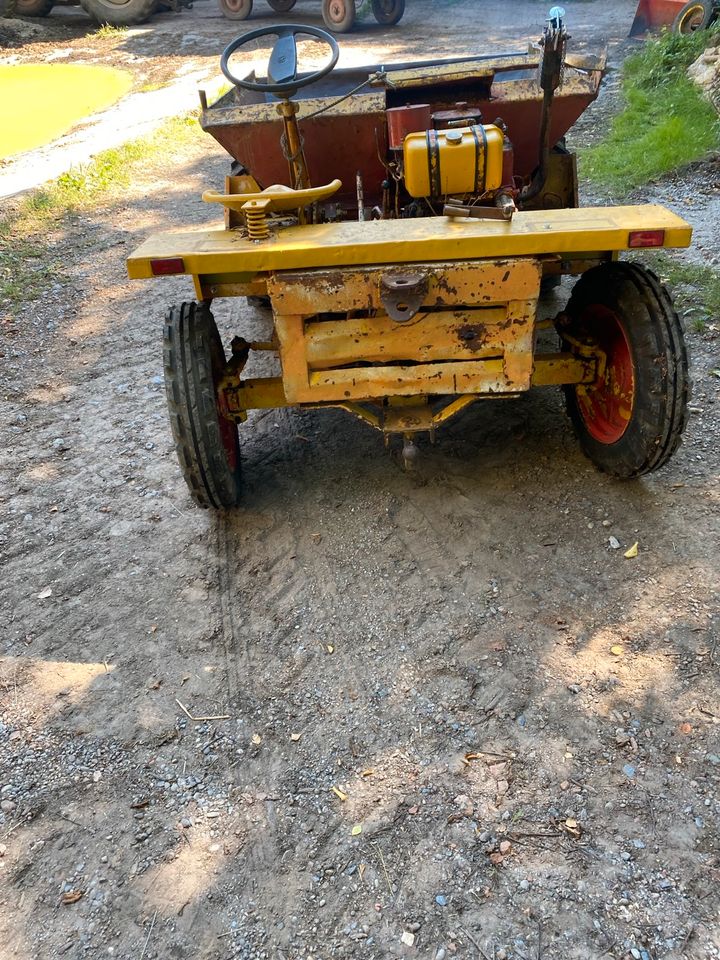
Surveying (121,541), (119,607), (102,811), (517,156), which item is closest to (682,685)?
(102,811)

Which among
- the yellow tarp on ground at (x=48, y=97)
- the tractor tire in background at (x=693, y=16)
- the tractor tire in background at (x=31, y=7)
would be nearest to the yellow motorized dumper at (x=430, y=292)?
the tractor tire in background at (x=693, y=16)

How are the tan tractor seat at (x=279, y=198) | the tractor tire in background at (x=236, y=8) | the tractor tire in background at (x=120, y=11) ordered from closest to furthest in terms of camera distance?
the tan tractor seat at (x=279, y=198) → the tractor tire in background at (x=236, y=8) → the tractor tire in background at (x=120, y=11)

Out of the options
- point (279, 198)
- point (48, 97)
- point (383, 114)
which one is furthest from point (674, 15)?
point (279, 198)

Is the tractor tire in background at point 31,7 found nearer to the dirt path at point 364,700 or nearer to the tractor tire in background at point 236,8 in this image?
the tractor tire in background at point 236,8

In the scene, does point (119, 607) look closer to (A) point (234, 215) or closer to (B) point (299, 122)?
(A) point (234, 215)

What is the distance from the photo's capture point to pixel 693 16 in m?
10.1

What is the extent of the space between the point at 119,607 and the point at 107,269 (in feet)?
14.3

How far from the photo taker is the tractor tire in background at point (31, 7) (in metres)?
17.0

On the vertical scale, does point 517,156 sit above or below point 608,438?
above

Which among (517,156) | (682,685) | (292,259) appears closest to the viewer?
(682,685)

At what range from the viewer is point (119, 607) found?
9.84ft

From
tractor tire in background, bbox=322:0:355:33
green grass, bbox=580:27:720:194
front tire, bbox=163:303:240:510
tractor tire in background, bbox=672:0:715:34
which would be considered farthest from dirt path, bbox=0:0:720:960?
tractor tire in background, bbox=322:0:355:33

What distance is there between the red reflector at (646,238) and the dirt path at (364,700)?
1085mm

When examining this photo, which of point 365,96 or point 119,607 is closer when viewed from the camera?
point 119,607
